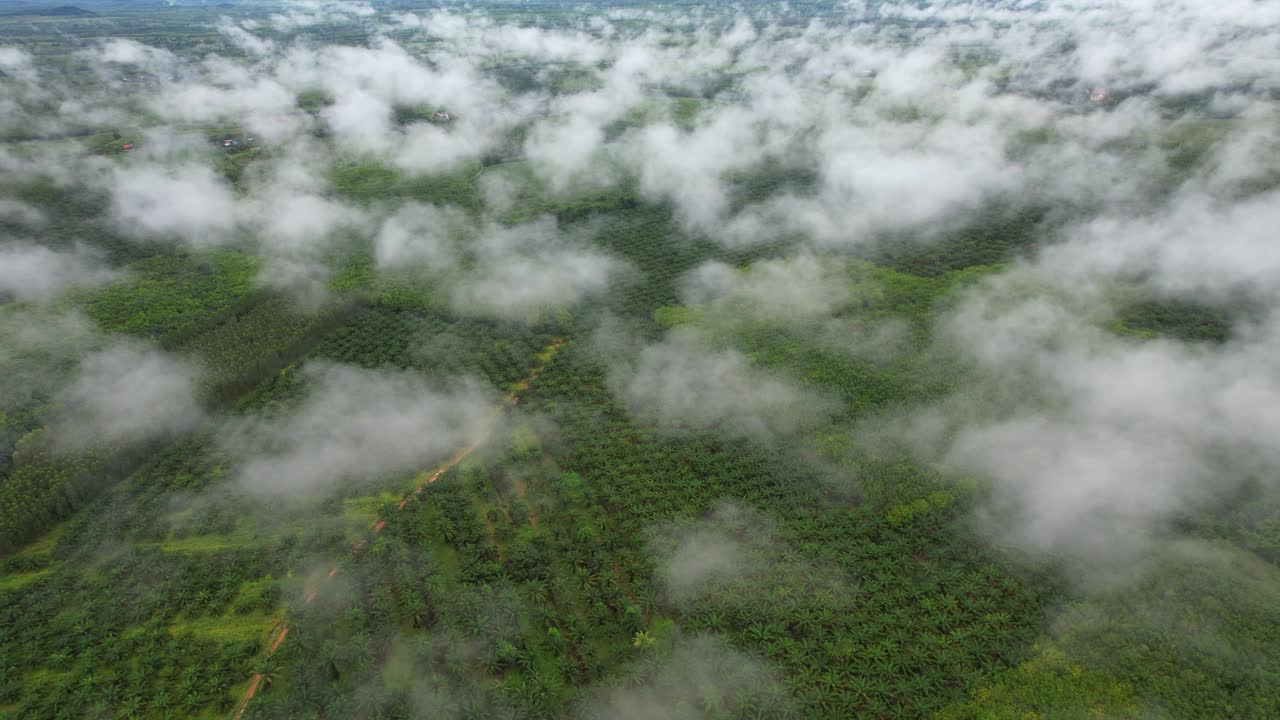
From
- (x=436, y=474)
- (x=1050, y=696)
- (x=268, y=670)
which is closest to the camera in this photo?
(x=1050, y=696)

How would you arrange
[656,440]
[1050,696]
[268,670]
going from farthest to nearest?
[656,440] → [268,670] → [1050,696]

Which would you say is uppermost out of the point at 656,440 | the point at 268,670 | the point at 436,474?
the point at 656,440

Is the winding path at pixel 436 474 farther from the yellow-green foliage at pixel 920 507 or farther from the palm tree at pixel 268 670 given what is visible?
the yellow-green foliage at pixel 920 507

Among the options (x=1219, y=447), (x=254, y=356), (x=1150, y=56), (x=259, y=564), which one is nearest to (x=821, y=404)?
(x=1219, y=447)

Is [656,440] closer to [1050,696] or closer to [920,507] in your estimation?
[920,507]

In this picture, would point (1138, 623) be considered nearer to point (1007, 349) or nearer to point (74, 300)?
point (1007, 349)

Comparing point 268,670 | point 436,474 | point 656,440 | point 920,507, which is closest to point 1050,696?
point 920,507

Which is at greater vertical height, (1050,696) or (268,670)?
(1050,696)

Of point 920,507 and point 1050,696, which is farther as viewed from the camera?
point 920,507

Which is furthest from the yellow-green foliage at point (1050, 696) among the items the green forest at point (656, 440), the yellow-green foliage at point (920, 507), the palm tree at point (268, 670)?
the palm tree at point (268, 670)

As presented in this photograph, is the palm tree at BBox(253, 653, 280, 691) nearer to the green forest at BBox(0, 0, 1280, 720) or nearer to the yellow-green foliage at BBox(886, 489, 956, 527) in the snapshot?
the green forest at BBox(0, 0, 1280, 720)

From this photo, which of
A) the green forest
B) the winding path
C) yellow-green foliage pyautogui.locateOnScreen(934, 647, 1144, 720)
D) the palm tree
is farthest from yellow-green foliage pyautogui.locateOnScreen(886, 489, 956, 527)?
the palm tree
